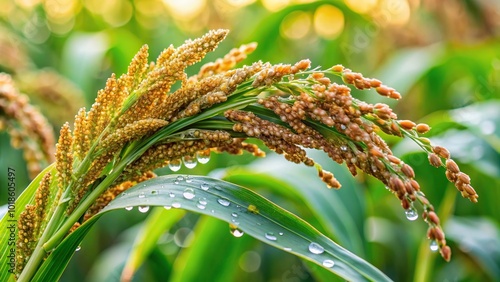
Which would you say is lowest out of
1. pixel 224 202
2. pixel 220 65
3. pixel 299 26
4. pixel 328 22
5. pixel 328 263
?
pixel 328 263

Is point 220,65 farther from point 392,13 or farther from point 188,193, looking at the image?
point 392,13

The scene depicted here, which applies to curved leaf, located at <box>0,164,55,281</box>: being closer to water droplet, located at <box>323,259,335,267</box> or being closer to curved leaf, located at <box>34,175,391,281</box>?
curved leaf, located at <box>34,175,391,281</box>

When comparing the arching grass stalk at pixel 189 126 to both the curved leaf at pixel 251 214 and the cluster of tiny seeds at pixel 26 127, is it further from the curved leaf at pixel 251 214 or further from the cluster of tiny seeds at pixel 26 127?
the cluster of tiny seeds at pixel 26 127

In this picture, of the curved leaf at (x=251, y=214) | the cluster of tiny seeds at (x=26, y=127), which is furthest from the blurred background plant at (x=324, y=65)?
the curved leaf at (x=251, y=214)

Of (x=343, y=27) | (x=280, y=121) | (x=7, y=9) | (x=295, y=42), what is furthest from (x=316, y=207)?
(x=7, y=9)

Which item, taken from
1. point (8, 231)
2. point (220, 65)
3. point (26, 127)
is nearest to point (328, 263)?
point (220, 65)

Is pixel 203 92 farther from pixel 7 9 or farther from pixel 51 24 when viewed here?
pixel 7 9
